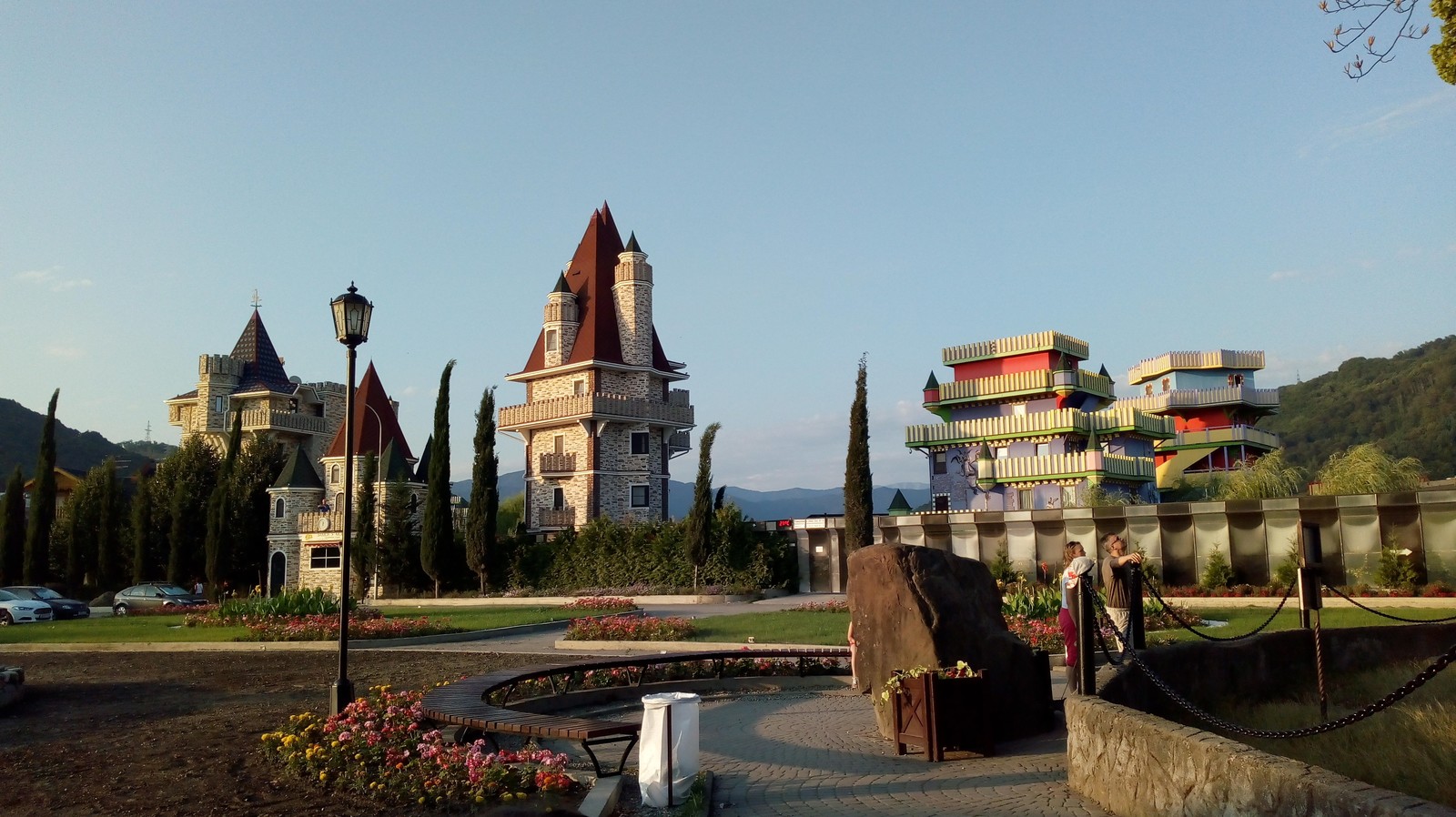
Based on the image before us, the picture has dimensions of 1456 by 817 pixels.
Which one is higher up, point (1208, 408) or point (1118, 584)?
point (1208, 408)

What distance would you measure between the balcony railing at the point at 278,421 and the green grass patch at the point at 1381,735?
199 ft

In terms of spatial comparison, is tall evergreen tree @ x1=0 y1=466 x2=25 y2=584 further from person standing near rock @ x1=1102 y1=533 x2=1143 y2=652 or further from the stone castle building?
person standing near rock @ x1=1102 y1=533 x2=1143 y2=652

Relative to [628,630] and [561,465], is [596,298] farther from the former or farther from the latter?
[628,630]

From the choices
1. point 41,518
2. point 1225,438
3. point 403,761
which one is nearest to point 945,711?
point 403,761

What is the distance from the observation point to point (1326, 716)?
8656 millimetres

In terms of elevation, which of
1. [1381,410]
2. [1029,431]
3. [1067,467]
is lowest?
[1067,467]

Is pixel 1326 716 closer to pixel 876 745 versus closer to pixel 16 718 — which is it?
pixel 876 745

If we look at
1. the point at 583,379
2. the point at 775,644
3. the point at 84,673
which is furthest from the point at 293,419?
the point at 775,644

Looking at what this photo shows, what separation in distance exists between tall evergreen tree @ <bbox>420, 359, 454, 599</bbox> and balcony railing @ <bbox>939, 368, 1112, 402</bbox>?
24.7 m

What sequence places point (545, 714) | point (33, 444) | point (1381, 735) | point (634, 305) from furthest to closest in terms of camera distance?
1. point (33, 444)
2. point (634, 305)
3. point (545, 714)
4. point (1381, 735)

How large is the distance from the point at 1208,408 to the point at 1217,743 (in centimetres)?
6376

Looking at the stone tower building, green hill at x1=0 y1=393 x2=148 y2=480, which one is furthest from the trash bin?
green hill at x1=0 y1=393 x2=148 y2=480

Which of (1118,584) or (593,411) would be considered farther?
(593,411)

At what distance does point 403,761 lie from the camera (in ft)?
27.9
